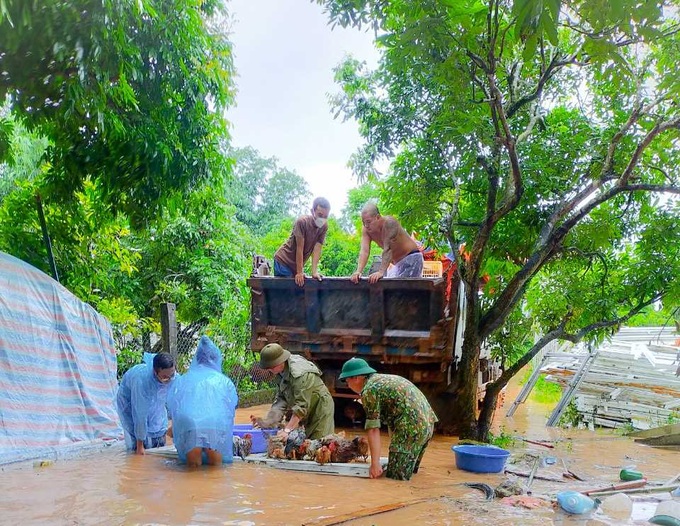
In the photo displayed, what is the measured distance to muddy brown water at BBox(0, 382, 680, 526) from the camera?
393 cm

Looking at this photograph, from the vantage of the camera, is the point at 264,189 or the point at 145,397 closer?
the point at 145,397

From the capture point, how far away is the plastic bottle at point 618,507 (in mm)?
4344

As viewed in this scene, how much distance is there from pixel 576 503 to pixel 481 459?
1548mm

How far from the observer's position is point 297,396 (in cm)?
587

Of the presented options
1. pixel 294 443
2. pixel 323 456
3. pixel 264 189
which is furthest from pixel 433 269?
pixel 264 189

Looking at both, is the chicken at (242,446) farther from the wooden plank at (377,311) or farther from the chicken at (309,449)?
the wooden plank at (377,311)

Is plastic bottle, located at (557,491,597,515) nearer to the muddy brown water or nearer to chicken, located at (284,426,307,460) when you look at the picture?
the muddy brown water

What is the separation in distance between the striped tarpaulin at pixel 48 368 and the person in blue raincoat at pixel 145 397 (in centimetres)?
78

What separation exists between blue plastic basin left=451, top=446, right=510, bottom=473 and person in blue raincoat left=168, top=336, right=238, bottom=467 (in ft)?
7.28

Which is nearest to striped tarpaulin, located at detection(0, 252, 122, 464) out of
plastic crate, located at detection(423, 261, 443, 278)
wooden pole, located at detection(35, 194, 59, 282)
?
wooden pole, located at detection(35, 194, 59, 282)

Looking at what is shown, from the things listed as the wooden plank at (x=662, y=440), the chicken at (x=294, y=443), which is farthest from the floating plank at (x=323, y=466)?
the wooden plank at (x=662, y=440)

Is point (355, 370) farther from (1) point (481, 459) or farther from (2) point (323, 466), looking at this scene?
(1) point (481, 459)

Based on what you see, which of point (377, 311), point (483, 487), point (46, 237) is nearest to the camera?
point (483, 487)

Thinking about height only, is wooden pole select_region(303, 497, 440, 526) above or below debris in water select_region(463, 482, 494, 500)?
above
